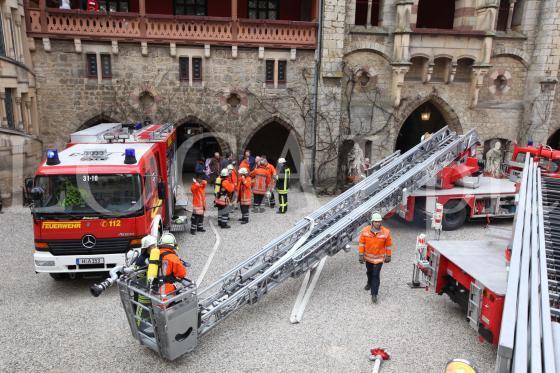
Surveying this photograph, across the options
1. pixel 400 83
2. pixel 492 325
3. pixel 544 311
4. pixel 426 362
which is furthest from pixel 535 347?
pixel 400 83

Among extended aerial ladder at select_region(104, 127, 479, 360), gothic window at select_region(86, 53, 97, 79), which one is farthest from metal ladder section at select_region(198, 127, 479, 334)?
gothic window at select_region(86, 53, 97, 79)

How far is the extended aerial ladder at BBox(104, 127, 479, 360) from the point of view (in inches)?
227

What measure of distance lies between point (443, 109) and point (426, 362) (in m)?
13.5

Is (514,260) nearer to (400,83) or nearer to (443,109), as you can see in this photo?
(400,83)

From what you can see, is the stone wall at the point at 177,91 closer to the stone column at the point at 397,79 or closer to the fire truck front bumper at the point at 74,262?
the stone column at the point at 397,79

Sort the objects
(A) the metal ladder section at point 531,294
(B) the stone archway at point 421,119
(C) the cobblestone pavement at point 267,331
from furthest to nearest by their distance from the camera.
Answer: (B) the stone archway at point 421,119 < (C) the cobblestone pavement at point 267,331 < (A) the metal ladder section at point 531,294

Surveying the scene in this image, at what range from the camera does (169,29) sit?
15320 mm

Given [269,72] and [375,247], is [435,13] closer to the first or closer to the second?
[269,72]

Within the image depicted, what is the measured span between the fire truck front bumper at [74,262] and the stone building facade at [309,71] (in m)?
9.22

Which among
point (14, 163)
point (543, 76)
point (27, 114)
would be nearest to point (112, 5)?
point (27, 114)

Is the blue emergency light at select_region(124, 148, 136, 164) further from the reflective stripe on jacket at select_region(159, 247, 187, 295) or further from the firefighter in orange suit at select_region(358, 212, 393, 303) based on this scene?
the firefighter in orange suit at select_region(358, 212, 393, 303)

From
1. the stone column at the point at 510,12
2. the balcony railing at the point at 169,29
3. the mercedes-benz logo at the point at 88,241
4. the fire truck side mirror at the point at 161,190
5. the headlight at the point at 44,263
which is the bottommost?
the headlight at the point at 44,263

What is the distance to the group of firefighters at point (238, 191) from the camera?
11.4 meters

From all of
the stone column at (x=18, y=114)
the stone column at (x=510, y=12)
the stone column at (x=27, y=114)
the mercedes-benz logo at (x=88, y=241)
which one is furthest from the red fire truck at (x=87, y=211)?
the stone column at (x=510, y=12)
